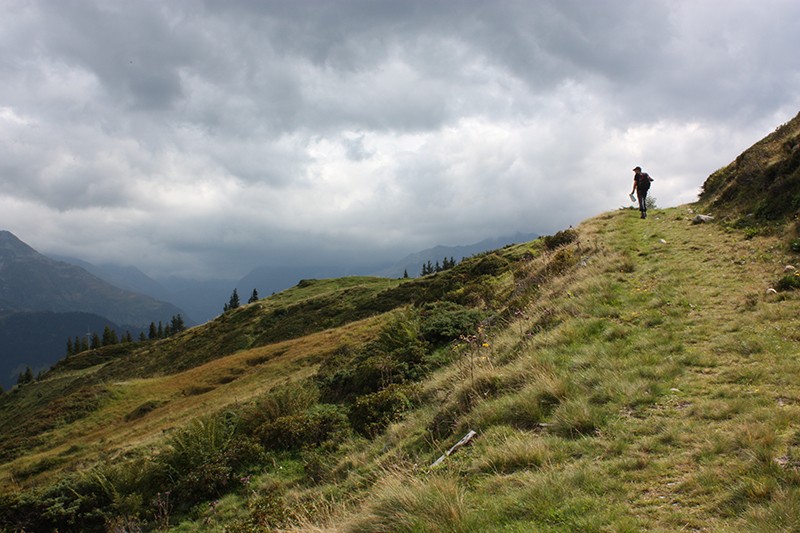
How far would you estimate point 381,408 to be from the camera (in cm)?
1083

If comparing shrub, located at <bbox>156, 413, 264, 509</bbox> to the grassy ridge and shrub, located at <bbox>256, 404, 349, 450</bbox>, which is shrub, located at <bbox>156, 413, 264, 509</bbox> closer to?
the grassy ridge

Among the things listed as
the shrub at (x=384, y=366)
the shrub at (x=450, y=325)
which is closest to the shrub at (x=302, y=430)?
the shrub at (x=384, y=366)

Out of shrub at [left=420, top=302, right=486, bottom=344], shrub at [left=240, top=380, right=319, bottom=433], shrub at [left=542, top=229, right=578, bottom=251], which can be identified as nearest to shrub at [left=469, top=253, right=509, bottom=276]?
shrub at [left=542, top=229, right=578, bottom=251]

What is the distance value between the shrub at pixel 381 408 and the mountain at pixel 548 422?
0.19 feet

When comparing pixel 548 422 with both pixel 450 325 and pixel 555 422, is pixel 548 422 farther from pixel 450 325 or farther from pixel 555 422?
pixel 450 325

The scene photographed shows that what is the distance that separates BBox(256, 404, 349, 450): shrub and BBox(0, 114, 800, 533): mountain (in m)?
0.06

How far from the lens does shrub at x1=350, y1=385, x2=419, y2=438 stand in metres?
10.1

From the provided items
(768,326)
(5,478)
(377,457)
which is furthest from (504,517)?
(5,478)

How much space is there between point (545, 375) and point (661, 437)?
221cm

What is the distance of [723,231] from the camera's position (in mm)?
16734

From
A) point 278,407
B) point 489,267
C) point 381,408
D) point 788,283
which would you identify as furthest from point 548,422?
point 489,267

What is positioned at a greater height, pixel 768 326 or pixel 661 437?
pixel 768 326

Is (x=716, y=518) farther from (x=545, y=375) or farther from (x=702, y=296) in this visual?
(x=702, y=296)

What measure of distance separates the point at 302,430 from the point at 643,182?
74.9 ft
